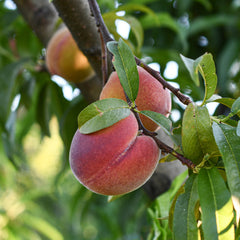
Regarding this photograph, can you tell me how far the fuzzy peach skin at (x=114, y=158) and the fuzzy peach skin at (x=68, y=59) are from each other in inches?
14.3

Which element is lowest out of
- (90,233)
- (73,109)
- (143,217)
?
(90,233)

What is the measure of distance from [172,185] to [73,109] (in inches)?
14.0

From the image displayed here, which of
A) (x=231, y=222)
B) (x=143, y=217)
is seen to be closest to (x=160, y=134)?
(x=231, y=222)

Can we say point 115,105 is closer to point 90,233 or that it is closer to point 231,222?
point 231,222

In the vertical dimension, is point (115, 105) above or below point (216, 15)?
above

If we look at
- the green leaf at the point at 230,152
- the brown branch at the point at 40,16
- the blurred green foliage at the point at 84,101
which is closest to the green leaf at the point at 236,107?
the green leaf at the point at 230,152

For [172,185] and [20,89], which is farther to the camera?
[20,89]

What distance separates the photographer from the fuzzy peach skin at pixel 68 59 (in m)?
0.81

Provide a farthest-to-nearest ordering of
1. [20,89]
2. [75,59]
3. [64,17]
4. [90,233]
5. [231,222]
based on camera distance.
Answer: [90,233]
[20,89]
[75,59]
[64,17]
[231,222]

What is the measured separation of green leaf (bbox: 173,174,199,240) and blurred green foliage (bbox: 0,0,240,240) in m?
0.18

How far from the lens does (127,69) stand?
1.59ft

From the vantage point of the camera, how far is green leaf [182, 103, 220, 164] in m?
0.45

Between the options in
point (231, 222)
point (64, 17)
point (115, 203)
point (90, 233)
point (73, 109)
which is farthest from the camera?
point (90, 233)

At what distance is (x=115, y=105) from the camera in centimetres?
46
